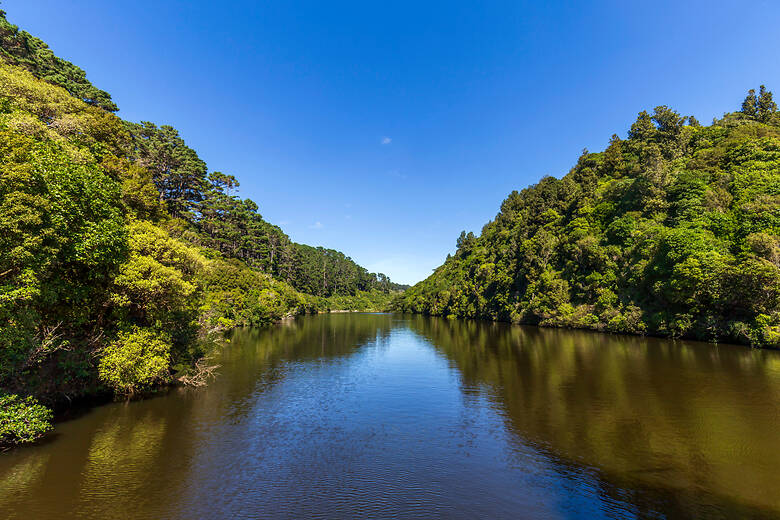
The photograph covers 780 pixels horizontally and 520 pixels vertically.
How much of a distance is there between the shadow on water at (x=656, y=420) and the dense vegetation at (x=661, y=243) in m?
8.50

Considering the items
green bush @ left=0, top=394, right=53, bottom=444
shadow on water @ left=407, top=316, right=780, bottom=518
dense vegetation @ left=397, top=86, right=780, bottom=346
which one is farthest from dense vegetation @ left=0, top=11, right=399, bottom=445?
dense vegetation @ left=397, top=86, right=780, bottom=346

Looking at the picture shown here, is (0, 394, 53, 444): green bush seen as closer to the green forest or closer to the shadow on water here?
the green forest

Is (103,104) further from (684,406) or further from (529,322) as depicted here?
(529,322)

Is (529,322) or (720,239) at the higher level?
(720,239)

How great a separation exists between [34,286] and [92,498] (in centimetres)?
914

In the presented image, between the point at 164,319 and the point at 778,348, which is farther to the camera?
the point at 778,348

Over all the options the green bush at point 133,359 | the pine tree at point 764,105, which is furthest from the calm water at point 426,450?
the pine tree at point 764,105

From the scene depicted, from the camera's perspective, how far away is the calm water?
11188 mm

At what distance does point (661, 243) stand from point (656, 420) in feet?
143

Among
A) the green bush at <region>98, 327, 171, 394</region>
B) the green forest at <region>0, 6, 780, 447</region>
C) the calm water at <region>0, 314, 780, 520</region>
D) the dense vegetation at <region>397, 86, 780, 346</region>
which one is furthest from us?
the dense vegetation at <region>397, 86, 780, 346</region>

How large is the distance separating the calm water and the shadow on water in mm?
108

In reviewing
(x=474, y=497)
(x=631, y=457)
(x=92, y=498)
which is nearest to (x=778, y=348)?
(x=631, y=457)

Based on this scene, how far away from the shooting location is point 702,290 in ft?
138

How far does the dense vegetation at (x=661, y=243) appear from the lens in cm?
4103
